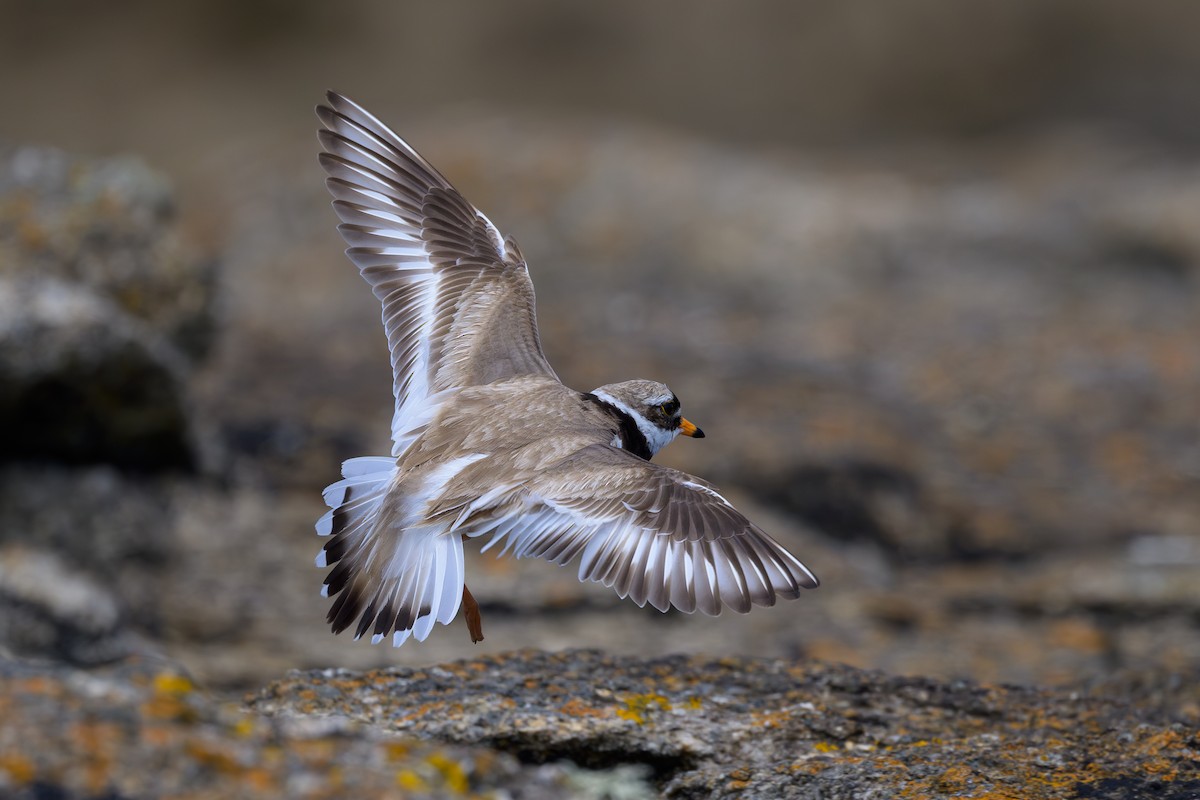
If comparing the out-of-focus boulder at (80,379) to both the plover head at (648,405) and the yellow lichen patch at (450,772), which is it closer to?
the plover head at (648,405)

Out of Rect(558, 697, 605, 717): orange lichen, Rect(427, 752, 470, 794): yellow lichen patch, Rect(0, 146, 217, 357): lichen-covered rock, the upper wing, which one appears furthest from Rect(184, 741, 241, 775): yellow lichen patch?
Rect(0, 146, 217, 357): lichen-covered rock

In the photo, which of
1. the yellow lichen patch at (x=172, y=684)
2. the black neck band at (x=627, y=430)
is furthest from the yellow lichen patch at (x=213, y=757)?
the black neck band at (x=627, y=430)

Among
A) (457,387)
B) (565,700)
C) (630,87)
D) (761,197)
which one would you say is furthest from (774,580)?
(630,87)

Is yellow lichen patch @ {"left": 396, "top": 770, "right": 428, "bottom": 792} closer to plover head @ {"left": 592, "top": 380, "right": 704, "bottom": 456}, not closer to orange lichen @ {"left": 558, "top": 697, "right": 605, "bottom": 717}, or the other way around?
orange lichen @ {"left": 558, "top": 697, "right": 605, "bottom": 717}

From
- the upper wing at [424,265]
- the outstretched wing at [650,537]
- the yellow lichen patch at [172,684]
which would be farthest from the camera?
the upper wing at [424,265]

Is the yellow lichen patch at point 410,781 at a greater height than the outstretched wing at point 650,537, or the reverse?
the outstretched wing at point 650,537

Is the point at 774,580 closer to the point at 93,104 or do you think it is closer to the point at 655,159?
the point at 655,159

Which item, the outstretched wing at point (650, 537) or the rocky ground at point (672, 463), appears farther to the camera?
the outstretched wing at point (650, 537)
